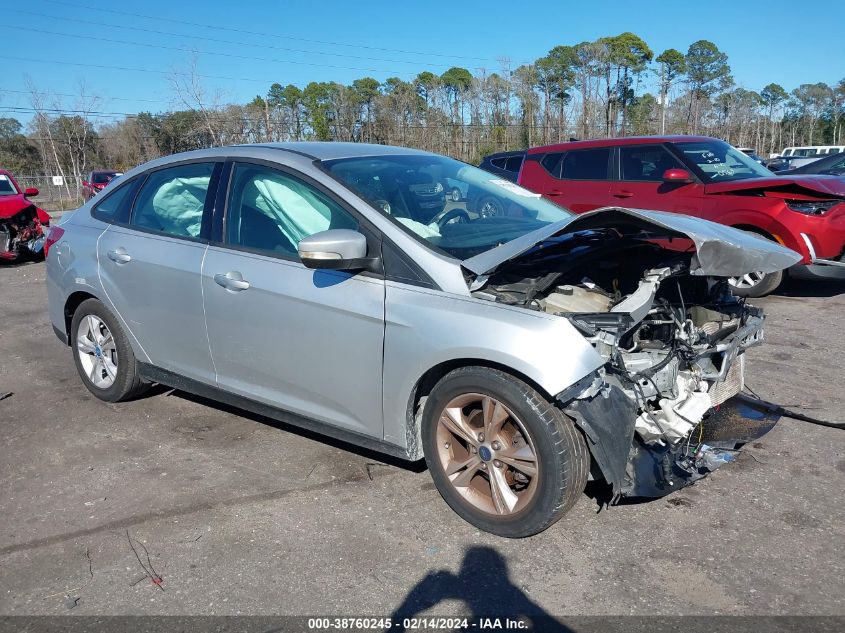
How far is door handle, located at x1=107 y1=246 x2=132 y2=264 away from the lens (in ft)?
14.5

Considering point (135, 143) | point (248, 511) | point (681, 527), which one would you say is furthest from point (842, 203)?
point (135, 143)

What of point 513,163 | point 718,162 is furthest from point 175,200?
point 513,163

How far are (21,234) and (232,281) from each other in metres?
10.4

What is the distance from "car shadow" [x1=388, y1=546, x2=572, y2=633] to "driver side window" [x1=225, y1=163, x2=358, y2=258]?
171 centimetres

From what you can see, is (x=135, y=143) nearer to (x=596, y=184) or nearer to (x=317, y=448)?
(x=596, y=184)

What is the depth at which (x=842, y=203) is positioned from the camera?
732cm

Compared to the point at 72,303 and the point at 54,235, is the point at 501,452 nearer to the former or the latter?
the point at 72,303

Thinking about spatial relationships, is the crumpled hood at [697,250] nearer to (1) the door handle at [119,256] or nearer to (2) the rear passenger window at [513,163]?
(1) the door handle at [119,256]

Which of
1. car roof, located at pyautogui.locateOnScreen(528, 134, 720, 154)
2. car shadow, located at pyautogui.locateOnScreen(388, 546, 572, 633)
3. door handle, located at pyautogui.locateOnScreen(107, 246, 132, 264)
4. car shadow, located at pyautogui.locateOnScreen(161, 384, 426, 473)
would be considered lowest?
car shadow, located at pyautogui.locateOnScreen(388, 546, 572, 633)

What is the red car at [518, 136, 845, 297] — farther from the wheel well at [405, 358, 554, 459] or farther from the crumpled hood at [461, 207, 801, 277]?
the wheel well at [405, 358, 554, 459]

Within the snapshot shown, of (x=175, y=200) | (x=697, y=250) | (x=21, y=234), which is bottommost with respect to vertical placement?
(x=21, y=234)


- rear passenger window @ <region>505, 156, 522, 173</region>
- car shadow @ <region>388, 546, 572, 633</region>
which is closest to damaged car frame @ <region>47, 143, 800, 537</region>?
car shadow @ <region>388, 546, 572, 633</region>

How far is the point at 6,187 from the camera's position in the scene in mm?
12930

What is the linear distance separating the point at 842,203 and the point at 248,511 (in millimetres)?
6927
